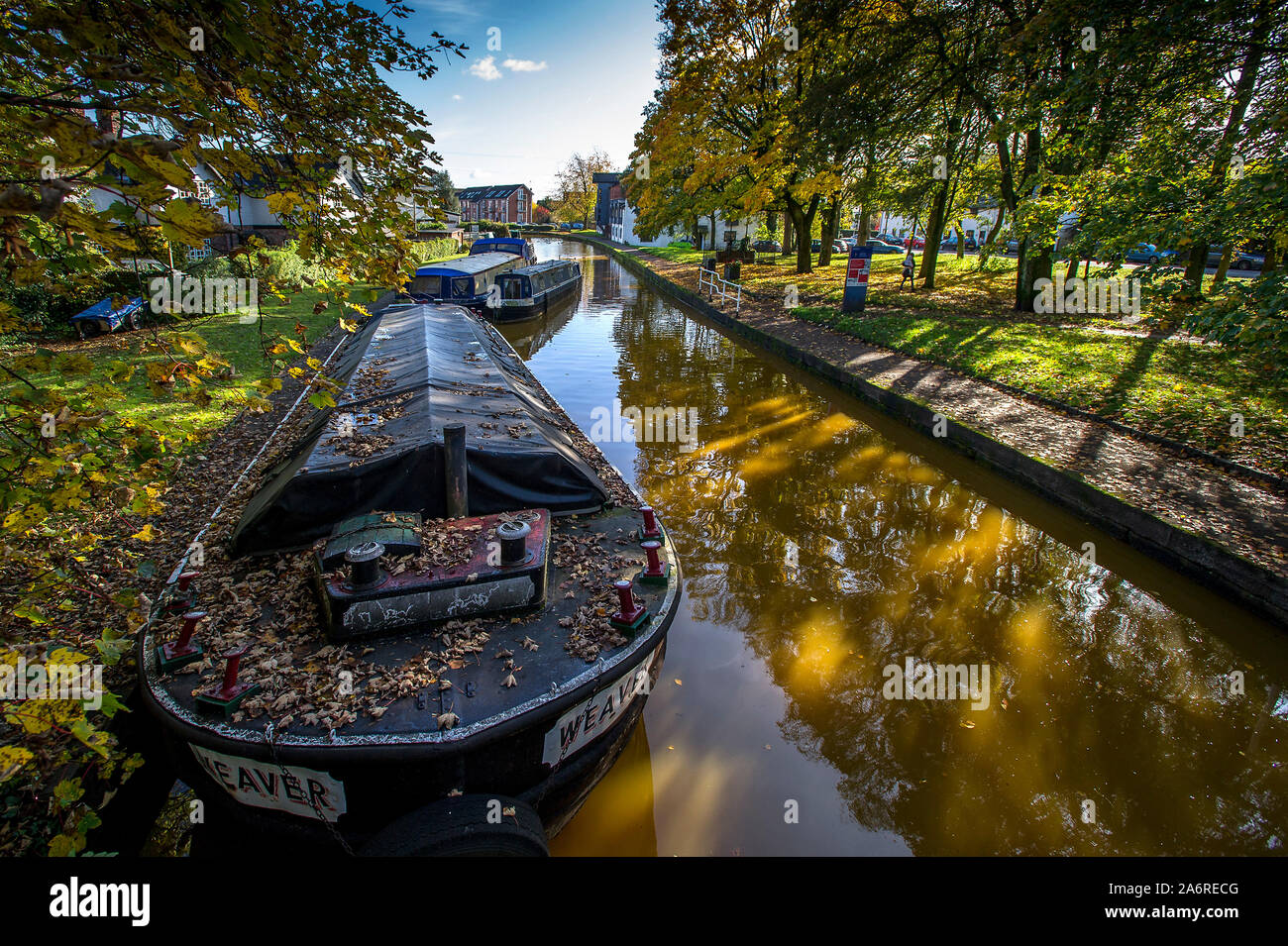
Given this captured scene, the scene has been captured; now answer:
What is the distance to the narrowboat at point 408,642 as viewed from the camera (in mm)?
3213

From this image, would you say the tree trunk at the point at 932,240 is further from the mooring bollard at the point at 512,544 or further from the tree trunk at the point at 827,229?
the mooring bollard at the point at 512,544

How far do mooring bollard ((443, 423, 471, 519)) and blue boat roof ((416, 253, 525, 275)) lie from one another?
14.8 m

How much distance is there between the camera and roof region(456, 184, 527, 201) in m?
100

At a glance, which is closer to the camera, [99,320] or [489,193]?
[99,320]

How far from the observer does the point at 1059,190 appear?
44.9ft

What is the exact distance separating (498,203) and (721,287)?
282 feet

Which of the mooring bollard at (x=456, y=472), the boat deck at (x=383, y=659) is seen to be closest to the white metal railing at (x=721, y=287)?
the mooring bollard at (x=456, y=472)

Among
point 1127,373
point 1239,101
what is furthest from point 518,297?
point 1239,101

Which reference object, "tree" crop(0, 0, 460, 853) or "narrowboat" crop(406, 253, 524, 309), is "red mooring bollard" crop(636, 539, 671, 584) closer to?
"tree" crop(0, 0, 460, 853)

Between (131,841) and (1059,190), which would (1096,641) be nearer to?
(131,841)

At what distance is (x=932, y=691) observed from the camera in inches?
215

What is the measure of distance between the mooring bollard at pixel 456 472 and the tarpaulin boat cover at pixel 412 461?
16 centimetres

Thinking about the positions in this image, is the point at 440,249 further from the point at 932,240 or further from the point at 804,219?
the point at 932,240
